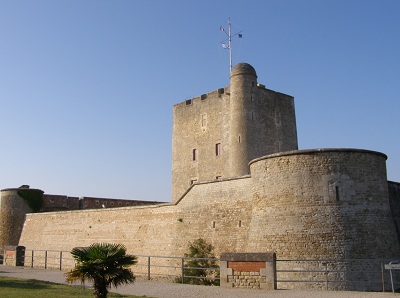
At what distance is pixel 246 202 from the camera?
19.6m

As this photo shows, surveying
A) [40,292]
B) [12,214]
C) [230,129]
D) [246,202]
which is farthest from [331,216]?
[12,214]

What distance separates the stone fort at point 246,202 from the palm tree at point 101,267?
825cm

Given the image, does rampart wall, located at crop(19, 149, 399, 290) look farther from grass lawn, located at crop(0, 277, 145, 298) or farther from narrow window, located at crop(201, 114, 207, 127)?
narrow window, located at crop(201, 114, 207, 127)

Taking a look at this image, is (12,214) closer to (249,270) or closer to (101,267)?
(249,270)

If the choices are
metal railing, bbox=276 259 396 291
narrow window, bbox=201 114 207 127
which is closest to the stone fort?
narrow window, bbox=201 114 207 127

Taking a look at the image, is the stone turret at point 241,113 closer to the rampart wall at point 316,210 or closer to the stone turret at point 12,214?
the rampart wall at point 316,210

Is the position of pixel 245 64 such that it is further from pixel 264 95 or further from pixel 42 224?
pixel 42 224

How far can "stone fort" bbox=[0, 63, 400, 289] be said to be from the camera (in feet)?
53.4

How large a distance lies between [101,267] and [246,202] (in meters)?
10.8

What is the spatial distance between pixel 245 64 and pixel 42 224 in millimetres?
18155

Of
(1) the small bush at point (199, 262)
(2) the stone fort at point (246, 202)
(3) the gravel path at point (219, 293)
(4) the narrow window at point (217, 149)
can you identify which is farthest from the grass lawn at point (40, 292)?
(4) the narrow window at point (217, 149)

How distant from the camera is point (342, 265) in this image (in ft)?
51.1

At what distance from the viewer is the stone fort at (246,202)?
16.3 meters

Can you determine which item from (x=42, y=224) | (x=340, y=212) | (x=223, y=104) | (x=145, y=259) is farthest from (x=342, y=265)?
(x=42, y=224)
